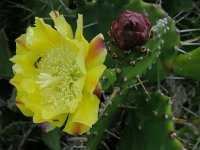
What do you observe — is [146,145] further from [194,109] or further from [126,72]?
[194,109]

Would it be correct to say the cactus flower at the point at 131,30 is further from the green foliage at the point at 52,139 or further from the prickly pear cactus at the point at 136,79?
the green foliage at the point at 52,139

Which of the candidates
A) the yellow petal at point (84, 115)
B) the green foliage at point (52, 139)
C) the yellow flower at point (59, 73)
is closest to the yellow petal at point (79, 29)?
the yellow flower at point (59, 73)

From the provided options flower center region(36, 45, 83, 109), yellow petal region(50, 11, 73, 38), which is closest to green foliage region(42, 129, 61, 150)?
flower center region(36, 45, 83, 109)

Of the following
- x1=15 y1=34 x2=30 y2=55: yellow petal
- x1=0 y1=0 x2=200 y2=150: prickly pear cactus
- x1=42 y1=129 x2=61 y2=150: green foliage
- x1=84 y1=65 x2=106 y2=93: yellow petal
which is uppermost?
x1=15 y1=34 x2=30 y2=55: yellow petal

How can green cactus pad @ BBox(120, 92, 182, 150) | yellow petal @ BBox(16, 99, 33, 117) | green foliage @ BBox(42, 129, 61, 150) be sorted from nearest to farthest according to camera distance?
yellow petal @ BBox(16, 99, 33, 117), green cactus pad @ BBox(120, 92, 182, 150), green foliage @ BBox(42, 129, 61, 150)

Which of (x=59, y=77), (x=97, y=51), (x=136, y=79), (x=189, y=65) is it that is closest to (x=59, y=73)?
(x=59, y=77)

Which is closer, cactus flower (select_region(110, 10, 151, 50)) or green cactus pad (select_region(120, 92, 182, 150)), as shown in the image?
cactus flower (select_region(110, 10, 151, 50))

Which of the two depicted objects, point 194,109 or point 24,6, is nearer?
point 24,6

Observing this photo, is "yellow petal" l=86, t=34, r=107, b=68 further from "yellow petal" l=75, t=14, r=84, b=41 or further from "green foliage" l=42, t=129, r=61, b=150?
"green foliage" l=42, t=129, r=61, b=150

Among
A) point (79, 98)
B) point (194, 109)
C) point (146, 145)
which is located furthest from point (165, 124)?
point (194, 109)
